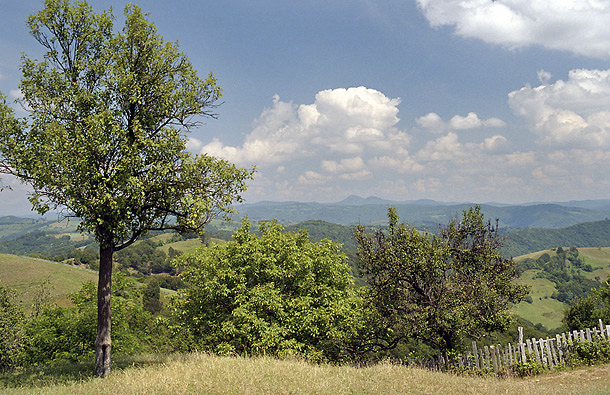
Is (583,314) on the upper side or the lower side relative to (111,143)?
lower

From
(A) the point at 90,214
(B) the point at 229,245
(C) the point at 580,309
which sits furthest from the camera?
(C) the point at 580,309

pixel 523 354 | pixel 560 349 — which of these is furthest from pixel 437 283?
pixel 560 349

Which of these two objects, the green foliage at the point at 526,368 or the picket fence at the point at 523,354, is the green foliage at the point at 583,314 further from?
the green foliage at the point at 526,368

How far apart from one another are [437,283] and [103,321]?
1646cm

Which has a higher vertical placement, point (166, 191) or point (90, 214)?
point (166, 191)

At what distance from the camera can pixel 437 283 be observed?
19.8m

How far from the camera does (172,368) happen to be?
11.6 m

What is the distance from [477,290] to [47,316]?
33003mm

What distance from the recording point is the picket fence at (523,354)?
1758 centimetres

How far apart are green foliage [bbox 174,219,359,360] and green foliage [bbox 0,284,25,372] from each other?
2256cm

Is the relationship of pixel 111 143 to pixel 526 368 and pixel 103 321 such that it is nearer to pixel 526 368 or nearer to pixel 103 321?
pixel 103 321

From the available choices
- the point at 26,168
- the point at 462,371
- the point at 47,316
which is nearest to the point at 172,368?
the point at 26,168

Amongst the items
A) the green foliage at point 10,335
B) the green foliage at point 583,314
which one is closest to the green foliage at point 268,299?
the green foliage at point 10,335

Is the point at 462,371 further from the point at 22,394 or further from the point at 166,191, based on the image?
the point at 22,394
